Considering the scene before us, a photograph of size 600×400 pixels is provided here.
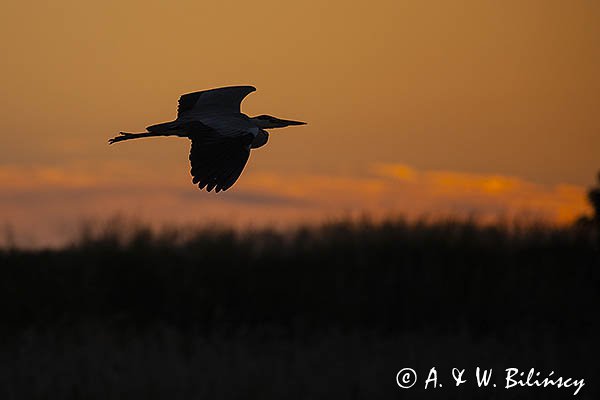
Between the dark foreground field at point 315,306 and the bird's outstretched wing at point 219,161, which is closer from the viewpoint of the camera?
the bird's outstretched wing at point 219,161

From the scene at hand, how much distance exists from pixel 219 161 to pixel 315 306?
699 cm

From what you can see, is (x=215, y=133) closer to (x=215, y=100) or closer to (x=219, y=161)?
(x=219, y=161)

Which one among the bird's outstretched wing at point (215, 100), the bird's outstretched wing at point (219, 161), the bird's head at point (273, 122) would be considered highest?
the bird's outstretched wing at point (215, 100)

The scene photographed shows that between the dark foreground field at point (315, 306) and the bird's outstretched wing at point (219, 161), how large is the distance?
3569mm

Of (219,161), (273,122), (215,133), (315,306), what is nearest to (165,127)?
(215,133)

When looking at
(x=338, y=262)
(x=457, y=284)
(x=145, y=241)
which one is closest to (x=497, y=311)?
(x=457, y=284)

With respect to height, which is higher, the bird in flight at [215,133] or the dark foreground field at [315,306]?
the bird in flight at [215,133]

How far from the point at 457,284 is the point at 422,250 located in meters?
0.51

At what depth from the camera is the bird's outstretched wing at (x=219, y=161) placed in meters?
6.05

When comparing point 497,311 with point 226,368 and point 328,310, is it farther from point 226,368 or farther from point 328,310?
point 226,368

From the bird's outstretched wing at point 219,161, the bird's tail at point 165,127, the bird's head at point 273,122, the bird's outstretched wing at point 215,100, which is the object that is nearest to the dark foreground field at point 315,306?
the bird's head at point 273,122

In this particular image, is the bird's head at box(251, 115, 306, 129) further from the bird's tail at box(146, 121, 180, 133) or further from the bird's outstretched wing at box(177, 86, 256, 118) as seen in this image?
the bird's tail at box(146, 121, 180, 133)

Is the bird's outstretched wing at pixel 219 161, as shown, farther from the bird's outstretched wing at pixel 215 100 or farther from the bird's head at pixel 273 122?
the bird's head at pixel 273 122

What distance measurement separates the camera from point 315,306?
13.0m
